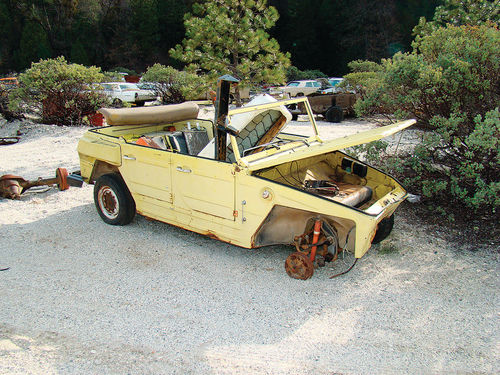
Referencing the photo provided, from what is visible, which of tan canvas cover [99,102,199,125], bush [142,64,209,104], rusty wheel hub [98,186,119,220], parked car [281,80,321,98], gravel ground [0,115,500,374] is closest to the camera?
gravel ground [0,115,500,374]

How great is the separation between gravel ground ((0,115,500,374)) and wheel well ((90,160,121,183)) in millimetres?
780

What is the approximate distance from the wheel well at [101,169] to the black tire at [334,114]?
40.7 ft

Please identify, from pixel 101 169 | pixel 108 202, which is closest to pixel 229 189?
pixel 108 202

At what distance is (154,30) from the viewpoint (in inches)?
1769

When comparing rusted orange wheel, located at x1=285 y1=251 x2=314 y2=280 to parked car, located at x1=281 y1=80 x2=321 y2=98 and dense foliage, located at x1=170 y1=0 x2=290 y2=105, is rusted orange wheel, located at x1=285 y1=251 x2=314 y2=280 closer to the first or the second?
dense foliage, located at x1=170 y1=0 x2=290 y2=105

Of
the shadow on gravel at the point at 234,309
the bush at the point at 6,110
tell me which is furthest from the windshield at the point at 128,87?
the shadow on gravel at the point at 234,309

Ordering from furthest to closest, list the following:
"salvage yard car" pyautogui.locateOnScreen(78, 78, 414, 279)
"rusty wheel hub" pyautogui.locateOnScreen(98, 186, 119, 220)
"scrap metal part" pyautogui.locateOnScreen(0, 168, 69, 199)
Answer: "scrap metal part" pyautogui.locateOnScreen(0, 168, 69, 199) → "rusty wheel hub" pyautogui.locateOnScreen(98, 186, 119, 220) → "salvage yard car" pyautogui.locateOnScreen(78, 78, 414, 279)

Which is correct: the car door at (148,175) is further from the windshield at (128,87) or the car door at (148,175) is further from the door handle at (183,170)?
the windshield at (128,87)

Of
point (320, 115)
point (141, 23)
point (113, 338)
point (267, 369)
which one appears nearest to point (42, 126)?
point (320, 115)

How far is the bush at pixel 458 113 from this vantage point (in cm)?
588

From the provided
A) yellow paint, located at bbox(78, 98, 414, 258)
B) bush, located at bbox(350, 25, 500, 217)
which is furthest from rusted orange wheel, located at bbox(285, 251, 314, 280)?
bush, located at bbox(350, 25, 500, 217)

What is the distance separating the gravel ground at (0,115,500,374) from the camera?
3.50 m

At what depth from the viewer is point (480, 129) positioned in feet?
18.2

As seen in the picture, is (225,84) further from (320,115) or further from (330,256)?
(320,115)
